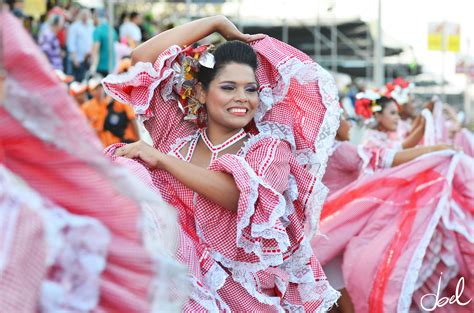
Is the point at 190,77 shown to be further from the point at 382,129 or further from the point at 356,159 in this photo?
the point at 382,129

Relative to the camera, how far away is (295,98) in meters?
4.16

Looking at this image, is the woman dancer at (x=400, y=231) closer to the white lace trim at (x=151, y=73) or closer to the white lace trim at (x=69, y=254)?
the white lace trim at (x=151, y=73)

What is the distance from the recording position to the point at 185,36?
402 centimetres

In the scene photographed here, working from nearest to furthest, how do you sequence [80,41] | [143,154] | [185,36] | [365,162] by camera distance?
1. [143,154]
2. [185,36]
3. [365,162]
4. [80,41]

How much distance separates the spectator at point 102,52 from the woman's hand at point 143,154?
364 inches

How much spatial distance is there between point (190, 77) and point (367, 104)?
4577mm

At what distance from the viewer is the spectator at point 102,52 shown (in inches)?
506

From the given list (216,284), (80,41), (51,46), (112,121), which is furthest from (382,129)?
(80,41)

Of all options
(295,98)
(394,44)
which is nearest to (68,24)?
(295,98)

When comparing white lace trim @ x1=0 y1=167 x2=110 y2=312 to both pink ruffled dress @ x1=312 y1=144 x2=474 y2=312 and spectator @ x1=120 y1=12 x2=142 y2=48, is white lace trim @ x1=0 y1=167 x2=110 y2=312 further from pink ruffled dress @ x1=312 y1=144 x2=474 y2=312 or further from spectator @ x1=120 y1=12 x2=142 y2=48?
spectator @ x1=120 y1=12 x2=142 y2=48

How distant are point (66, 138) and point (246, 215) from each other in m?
1.64

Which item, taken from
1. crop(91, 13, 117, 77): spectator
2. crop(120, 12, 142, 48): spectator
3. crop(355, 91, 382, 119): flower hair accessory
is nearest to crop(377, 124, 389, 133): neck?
crop(355, 91, 382, 119): flower hair accessory

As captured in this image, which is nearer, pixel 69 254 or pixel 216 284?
pixel 69 254
